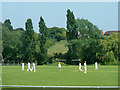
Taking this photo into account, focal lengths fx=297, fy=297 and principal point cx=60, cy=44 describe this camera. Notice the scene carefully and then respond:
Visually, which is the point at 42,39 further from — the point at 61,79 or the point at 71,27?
the point at 61,79

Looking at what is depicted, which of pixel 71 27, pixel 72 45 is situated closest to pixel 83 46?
pixel 72 45

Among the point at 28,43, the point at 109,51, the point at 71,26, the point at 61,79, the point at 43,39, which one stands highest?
the point at 71,26

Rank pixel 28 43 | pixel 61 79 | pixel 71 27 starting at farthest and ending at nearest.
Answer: pixel 28 43, pixel 71 27, pixel 61 79

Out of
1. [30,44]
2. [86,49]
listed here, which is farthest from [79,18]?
[30,44]

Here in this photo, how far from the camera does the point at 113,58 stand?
305 ft

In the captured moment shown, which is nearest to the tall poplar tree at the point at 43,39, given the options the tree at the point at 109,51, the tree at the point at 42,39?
the tree at the point at 42,39

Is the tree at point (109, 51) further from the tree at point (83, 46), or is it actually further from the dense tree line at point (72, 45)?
the tree at point (83, 46)

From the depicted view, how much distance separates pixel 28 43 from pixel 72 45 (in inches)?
627

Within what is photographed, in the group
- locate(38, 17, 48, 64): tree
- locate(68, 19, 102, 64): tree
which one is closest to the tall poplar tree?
locate(38, 17, 48, 64): tree

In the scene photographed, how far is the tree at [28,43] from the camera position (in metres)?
104

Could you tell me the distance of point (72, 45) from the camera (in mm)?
103250

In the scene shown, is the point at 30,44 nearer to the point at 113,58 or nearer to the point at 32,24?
the point at 32,24

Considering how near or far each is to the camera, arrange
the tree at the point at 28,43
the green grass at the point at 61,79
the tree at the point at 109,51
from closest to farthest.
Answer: the green grass at the point at 61,79, the tree at the point at 109,51, the tree at the point at 28,43

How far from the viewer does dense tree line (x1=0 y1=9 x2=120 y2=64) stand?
95688 mm
